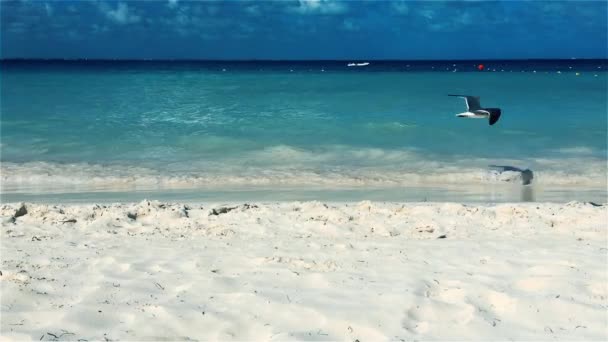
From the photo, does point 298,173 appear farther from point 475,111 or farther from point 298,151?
point 475,111

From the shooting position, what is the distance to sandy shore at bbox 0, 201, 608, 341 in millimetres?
3859

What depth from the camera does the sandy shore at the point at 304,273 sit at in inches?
152

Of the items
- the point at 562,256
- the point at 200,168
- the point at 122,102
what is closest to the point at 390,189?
the point at 200,168

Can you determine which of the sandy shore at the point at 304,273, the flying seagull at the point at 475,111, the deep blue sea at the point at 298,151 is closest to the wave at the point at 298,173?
the deep blue sea at the point at 298,151

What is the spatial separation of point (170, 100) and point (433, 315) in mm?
25007

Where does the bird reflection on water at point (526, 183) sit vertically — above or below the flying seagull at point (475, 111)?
below

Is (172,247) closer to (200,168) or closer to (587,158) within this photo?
(200,168)

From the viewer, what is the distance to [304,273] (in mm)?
4828

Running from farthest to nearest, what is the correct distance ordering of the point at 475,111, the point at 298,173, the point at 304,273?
the point at 298,173, the point at 475,111, the point at 304,273

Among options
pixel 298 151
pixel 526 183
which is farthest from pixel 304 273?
pixel 298 151

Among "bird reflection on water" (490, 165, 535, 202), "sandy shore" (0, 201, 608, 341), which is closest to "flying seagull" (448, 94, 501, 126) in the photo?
"bird reflection on water" (490, 165, 535, 202)

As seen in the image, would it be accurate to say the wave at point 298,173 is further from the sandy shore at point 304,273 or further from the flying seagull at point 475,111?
the sandy shore at point 304,273

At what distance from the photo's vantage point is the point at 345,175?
11.1 m

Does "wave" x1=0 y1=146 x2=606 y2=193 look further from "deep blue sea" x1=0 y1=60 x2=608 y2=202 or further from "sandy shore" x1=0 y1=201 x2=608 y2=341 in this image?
"sandy shore" x1=0 y1=201 x2=608 y2=341
